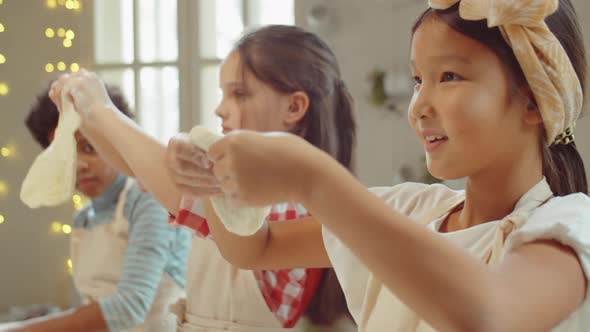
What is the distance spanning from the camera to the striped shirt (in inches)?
50.3

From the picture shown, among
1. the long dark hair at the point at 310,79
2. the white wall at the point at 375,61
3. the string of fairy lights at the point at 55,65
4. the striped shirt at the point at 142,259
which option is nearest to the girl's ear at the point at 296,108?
the long dark hair at the point at 310,79

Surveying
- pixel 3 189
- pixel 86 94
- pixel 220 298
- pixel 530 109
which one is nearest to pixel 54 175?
pixel 86 94

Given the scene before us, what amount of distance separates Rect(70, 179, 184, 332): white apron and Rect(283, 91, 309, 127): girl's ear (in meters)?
0.52

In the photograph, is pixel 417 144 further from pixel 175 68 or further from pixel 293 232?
pixel 293 232

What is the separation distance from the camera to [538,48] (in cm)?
53

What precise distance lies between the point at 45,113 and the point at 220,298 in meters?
0.66

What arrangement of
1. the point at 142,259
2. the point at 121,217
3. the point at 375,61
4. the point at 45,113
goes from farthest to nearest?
1. the point at 375,61
2. the point at 45,113
3. the point at 121,217
4. the point at 142,259

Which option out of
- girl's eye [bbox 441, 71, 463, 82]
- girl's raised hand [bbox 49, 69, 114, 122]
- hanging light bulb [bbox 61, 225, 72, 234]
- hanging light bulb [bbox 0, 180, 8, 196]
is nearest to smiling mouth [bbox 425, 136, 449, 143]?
girl's eye [bbox 441, 71, 463, 82]

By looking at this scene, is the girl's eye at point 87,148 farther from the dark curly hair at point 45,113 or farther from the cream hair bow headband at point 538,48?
the cream hair bow headband at point 538,48

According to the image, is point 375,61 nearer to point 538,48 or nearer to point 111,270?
point 111,270

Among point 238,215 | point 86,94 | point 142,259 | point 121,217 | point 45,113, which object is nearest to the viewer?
point 238,215

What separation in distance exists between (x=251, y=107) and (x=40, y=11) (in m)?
1.90

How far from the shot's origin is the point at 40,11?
2.62 meters

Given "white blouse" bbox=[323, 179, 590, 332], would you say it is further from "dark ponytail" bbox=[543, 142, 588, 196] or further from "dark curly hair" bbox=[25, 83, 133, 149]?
"dark curly hair" bbox=[25, 83, 133, 149]
